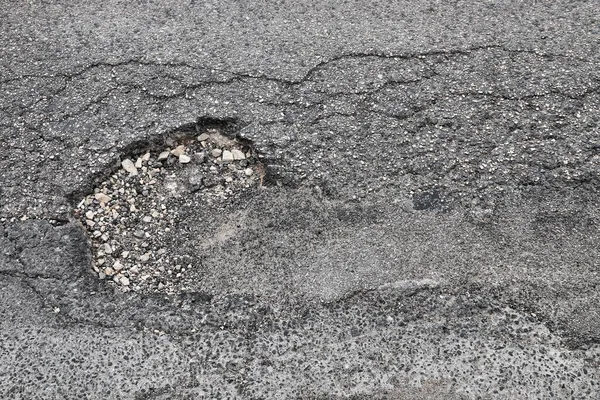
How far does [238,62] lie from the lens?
3.52 m

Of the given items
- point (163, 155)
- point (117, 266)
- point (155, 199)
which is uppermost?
point (163, 155)

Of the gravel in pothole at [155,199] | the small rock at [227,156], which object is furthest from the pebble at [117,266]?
the small rock at [227,156]

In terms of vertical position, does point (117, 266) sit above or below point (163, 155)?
below

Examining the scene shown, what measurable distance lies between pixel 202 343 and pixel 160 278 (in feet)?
1.26

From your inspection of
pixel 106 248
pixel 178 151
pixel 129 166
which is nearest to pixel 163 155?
pixel 178 151

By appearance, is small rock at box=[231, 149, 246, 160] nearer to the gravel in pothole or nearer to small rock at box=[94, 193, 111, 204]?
the gravel in pothole

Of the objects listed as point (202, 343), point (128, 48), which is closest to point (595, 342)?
point (202, 343)

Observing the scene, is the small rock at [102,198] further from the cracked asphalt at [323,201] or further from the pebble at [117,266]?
the pebble at [117,266]

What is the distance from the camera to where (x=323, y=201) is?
9.73 ft

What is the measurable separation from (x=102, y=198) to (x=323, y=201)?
1059mm

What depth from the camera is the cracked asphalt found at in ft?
8.25

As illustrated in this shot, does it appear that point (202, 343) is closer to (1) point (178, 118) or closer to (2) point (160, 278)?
(2) point (160, 278)

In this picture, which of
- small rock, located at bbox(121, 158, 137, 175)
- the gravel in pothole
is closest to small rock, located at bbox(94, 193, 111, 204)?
the gravel in pothole

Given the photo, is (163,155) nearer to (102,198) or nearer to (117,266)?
(102,198)
